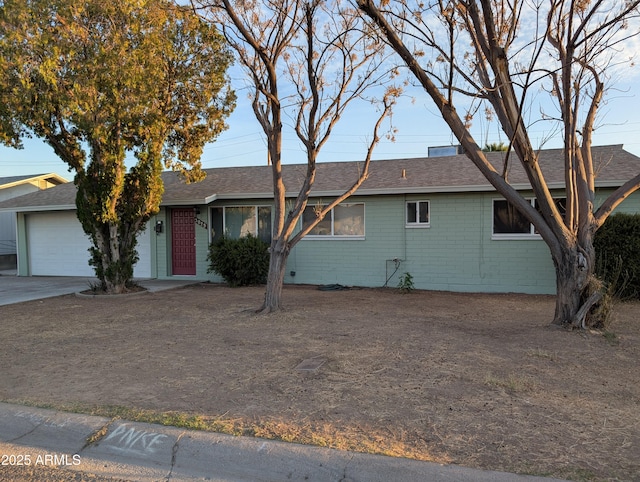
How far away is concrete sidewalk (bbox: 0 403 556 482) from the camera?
324cm

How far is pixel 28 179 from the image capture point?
27.3 metres

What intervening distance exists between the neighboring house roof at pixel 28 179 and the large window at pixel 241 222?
17.2 m

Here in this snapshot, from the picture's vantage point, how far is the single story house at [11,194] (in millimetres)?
23719

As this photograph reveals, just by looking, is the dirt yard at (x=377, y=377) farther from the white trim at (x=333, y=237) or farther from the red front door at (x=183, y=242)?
the red front door at (x=183, y=242)

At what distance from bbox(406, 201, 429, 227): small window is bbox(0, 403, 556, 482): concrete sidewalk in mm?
9804

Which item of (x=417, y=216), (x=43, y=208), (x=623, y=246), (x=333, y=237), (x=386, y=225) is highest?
(x=43, y=208)

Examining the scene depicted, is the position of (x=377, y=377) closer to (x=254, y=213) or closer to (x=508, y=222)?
(x=508, y=222)

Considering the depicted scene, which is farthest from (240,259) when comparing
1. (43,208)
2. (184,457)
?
(184,457)

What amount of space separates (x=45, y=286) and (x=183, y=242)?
4.21 meters

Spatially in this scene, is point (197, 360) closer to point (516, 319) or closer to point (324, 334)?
point (324, 334)

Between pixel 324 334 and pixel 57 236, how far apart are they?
46.3 feet

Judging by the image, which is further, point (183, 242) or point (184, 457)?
point (183, 242)

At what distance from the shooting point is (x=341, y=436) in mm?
3736

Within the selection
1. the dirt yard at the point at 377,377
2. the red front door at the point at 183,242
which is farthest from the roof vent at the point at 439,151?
the dirt yard at the point at 377,377
